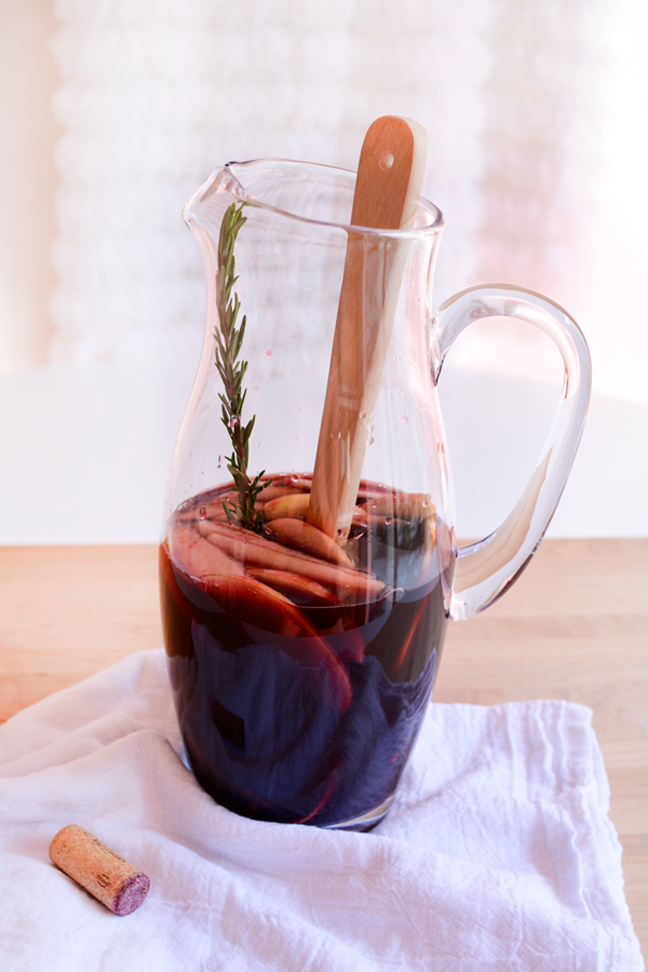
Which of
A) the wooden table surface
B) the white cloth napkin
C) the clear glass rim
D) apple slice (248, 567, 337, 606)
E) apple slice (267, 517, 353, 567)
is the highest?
the clear glass rim

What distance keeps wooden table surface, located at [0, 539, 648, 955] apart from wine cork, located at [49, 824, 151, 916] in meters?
0.17

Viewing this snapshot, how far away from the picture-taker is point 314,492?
0.40 metres

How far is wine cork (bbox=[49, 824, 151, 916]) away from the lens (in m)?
0.40

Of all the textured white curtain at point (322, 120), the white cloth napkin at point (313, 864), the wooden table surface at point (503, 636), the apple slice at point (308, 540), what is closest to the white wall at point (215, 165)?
the textured white curtain at point (322, 120)

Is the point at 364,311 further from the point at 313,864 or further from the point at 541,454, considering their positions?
the point at 313,864

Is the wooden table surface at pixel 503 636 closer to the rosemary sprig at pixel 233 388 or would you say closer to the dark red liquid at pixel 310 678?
the dark red liquid at pixel 310 678

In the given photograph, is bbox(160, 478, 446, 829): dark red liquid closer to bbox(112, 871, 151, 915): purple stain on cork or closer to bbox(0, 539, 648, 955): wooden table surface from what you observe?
bbox(112, 871, 151, 915): purple stain on cork

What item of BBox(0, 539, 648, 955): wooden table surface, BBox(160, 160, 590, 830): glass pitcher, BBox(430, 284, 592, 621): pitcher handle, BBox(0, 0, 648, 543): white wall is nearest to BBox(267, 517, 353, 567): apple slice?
BBox(160, 160, 590, 830): glass pitcher

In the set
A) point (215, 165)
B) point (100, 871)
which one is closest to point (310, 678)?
point (100, 871)

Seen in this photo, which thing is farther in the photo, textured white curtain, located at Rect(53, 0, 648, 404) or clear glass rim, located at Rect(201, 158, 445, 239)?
textured white curtain, located at Rect(53, 0, 648, 404)

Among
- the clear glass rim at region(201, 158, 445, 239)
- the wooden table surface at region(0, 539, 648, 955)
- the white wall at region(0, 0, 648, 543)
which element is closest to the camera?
the clear glass rim at region(201, 158, 445, 239)

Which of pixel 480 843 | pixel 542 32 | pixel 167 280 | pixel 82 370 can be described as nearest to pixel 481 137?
pixel 542 32

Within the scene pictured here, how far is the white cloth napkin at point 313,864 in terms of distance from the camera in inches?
15.0

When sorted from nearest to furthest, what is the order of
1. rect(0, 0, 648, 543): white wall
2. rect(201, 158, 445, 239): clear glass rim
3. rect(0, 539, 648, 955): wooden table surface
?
rect(201, 158, 445, 239): clear glass rim, rect(0, 539, 648, 955): wooden table surface, rect(0, 0, 648, 543): white wall
